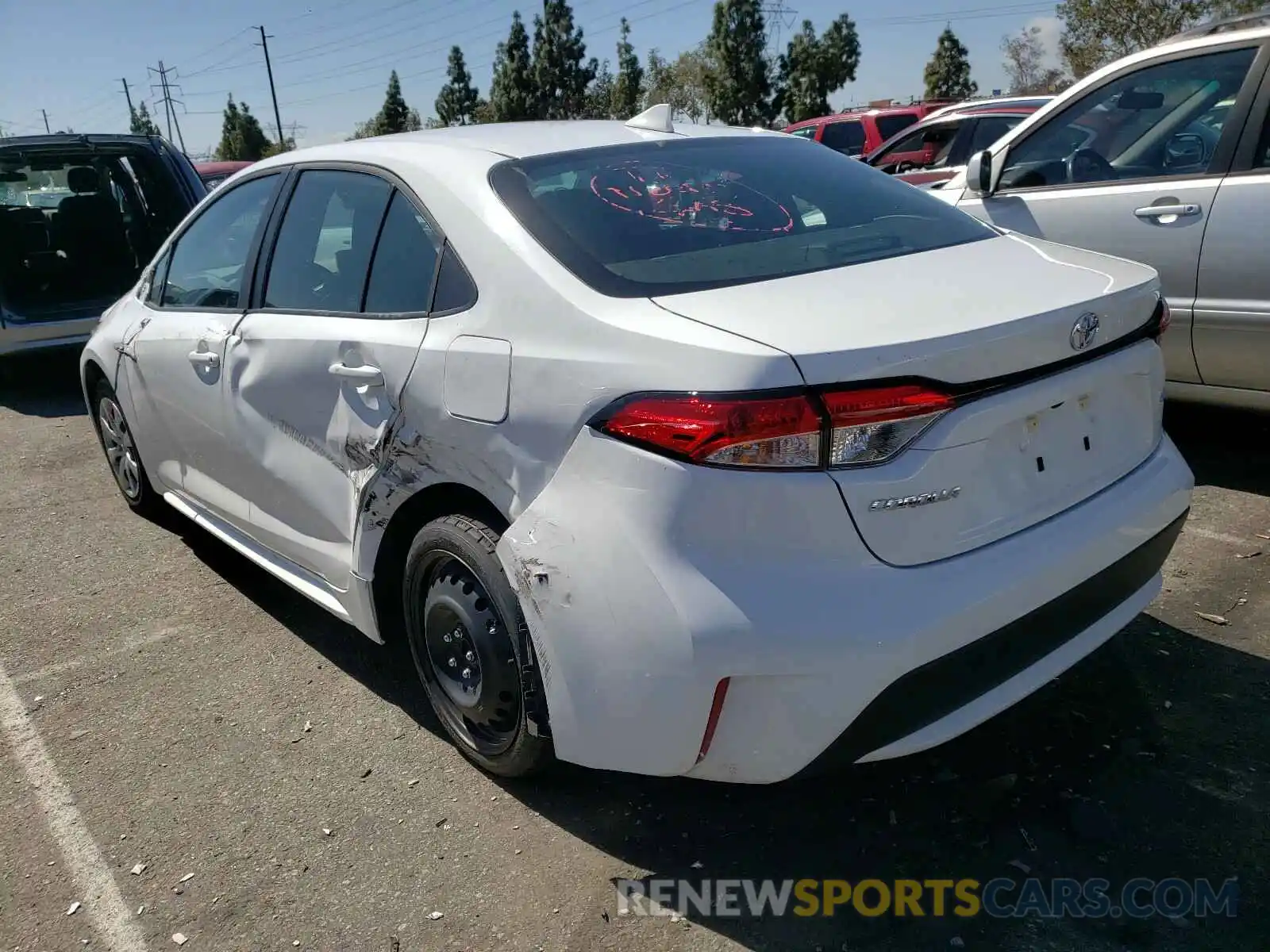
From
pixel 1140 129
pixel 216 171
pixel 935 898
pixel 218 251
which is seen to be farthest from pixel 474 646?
pixel 216 171

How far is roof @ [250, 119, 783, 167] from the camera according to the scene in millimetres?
2826

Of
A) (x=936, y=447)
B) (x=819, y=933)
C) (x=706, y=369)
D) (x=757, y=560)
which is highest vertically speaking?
(x=706, y=369)

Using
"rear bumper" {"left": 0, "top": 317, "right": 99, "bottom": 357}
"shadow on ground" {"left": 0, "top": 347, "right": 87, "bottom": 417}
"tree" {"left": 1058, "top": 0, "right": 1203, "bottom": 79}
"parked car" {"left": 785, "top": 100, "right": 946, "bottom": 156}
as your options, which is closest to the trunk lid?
"shadow on ground" {"left": 0, "top": 347, "right": 87, "bottom": 417}

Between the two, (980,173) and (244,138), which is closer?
(980,173)

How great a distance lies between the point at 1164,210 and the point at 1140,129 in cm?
60

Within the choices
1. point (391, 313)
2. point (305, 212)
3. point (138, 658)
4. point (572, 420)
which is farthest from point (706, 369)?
point (138, 658)

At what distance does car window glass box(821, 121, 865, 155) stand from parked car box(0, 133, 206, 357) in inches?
436

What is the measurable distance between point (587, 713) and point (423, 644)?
31.3 inches

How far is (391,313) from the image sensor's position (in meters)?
2.67

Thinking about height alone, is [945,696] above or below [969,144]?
below

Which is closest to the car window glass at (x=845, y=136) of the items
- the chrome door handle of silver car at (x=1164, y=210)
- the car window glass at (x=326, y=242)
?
the chrome door handle of silver car at (x=1164, y=210)

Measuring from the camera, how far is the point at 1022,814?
243cm

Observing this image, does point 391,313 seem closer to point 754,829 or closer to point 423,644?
point 423,644

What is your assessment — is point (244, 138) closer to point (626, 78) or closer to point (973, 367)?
point (626, 78)
